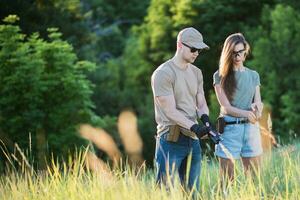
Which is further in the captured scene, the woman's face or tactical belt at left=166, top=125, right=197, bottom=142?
the woman's face

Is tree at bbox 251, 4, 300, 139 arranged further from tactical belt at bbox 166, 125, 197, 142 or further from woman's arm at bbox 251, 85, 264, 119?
tactical belt at bbox 166, 125, 197, 142

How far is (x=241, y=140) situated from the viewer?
6625mm

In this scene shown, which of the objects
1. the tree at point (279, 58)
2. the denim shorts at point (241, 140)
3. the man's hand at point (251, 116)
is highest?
the man's hand at point (251, 116)

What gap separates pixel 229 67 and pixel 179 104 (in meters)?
0.97

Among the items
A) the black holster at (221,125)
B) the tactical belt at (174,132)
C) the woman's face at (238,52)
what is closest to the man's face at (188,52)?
the tactical belt at (174,132)

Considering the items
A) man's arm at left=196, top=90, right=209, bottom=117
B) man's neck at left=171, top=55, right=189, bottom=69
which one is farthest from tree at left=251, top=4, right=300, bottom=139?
man's neck at left=171, top=55, right=189, bottom=69

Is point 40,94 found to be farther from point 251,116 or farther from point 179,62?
point 179,62

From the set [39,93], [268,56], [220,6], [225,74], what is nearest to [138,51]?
[220,6]

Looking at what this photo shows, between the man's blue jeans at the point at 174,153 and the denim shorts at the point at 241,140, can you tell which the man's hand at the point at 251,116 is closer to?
the denim shorts at the point at 241,140

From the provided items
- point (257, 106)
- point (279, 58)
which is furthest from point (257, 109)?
point (279, 58)

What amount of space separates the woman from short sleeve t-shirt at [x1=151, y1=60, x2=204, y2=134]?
696 mm

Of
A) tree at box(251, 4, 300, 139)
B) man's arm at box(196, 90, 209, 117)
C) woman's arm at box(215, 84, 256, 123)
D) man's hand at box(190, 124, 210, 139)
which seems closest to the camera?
man's hand at box(190, 124, 210, 139)

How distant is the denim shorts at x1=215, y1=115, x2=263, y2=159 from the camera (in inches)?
260

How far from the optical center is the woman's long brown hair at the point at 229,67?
6.66 meters
